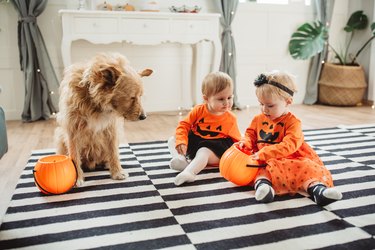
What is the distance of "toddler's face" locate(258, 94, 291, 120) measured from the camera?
1914 millimetres

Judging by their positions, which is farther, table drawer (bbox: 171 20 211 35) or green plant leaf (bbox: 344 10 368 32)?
green plant leaf (bbox: 344 10 368 32)

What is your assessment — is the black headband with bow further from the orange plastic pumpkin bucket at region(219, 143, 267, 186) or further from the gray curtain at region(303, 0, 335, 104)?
the gray curtain at region(303, 0, 335, 104)

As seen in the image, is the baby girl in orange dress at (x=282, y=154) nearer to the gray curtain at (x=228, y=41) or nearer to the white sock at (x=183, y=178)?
the white sock at (x=183, y=178)

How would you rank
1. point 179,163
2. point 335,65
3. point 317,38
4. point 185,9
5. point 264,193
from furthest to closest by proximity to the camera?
point 335,65
point 317,38
point 185,9
point 179,163
point 264,193

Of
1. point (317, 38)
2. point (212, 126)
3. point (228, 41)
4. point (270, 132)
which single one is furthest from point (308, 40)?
point (270, 132)

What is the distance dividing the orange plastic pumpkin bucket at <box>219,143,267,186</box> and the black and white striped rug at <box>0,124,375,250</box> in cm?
5

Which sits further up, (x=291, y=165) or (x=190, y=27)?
(x=190, y=27)

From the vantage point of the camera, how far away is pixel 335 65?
15.8 feet

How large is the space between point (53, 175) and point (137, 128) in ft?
5.84

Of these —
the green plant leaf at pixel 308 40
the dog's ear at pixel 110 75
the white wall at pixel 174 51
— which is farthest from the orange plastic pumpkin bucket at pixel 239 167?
the green plant leaf at pixel 308 40

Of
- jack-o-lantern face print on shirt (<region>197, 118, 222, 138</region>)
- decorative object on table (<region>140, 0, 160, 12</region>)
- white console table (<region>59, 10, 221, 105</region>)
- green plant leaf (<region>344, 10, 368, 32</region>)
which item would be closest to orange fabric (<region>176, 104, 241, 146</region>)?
jack-o-lantern face print on shirt (<region>197, 118, 222, 138</region>)

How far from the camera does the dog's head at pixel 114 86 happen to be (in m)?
1.85

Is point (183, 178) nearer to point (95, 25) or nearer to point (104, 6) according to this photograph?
point (95, 25)

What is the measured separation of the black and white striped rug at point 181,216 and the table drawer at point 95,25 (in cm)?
175
